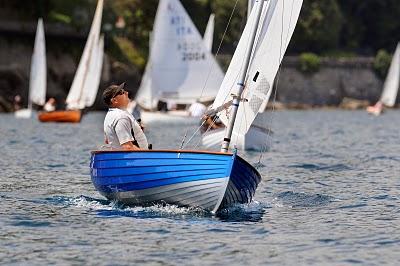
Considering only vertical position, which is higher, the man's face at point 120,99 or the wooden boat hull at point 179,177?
the man's face at point 120,99

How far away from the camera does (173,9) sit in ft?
188

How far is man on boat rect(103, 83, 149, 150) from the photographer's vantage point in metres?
19.1

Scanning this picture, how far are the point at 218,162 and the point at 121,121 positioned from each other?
2235 millimetres

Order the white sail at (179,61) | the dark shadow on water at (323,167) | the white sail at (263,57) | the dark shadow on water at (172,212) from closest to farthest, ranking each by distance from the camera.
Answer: the dark shadow on water at (172,212), the white sail at (263,57), the dark shadow on water at (323,167), the white sail at (179,61)

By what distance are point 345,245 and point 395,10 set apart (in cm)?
13324

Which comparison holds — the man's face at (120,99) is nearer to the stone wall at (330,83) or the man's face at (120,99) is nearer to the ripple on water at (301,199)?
the ripple on water at (301,199)

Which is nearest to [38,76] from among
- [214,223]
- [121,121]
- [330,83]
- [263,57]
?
[263,57]

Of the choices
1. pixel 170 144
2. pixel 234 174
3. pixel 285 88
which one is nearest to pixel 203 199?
pixel 234 174

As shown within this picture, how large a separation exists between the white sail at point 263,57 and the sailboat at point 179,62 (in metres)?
33.5

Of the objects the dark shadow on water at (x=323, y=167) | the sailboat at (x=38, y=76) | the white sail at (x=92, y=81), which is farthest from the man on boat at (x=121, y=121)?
the sailboat at (x=38, y=76)

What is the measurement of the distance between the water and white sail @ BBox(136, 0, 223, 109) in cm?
2546

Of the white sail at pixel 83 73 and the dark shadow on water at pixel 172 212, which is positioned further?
the white sail at pixel 83 73

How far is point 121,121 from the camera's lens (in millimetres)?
19078

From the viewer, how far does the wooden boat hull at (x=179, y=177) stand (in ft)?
59.6
